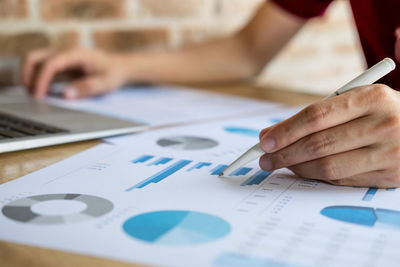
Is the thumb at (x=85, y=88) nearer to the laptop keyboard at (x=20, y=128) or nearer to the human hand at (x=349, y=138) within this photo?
the laptop keyboard at (x=20, y=128)

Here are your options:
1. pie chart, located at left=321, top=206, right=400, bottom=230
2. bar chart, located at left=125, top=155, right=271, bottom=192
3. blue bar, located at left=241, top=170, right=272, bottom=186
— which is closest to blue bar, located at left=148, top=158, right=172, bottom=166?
bar chart, located at left=125, top=155, right=271, bottom=192

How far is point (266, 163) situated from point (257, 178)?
0.8 inches

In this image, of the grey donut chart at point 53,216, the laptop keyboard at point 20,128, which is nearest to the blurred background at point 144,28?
the laptop keyboard at point 20,128

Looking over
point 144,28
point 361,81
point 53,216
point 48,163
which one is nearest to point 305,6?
point 144,28

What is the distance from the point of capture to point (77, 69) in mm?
1141

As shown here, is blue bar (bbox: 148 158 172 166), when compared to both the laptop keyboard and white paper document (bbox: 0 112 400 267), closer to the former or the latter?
white paper document (bbox: 0 112 400 267)

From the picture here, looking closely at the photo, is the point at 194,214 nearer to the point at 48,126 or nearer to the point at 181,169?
the point at 181,169

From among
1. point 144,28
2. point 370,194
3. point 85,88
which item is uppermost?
point 144,28

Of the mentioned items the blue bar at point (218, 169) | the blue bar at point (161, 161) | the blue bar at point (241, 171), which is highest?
the blue bar at point (161, 161)

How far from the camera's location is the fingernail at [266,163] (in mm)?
573

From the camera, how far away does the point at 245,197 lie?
1.68 ft

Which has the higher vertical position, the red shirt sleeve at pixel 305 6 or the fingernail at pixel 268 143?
the red shirt sleeve at pixel 305 6

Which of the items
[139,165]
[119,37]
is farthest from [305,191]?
[119,37]

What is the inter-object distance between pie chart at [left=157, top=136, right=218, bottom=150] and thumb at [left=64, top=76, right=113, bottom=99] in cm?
36
